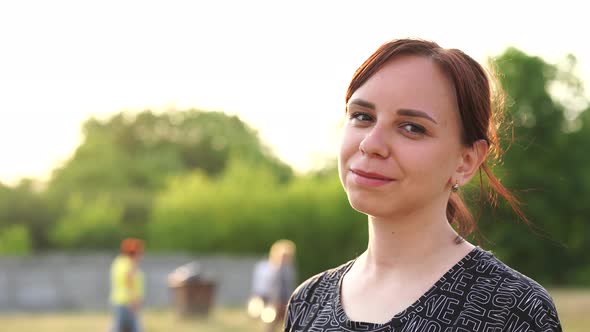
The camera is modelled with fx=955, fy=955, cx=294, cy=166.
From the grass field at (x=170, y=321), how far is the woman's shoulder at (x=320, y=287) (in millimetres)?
15926

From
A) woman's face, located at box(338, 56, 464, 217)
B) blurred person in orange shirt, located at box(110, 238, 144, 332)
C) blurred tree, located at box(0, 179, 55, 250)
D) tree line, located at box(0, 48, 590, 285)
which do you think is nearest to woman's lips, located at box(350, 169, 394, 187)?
woman's face, located at box(338, 56, 464, 217)

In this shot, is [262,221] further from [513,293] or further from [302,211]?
[513,293]

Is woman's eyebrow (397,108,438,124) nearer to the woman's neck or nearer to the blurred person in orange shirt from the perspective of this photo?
the woman's neck

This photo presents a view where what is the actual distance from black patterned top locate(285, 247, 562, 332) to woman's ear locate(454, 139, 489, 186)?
0.17 metres

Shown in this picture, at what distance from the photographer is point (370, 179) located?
85.7 inches

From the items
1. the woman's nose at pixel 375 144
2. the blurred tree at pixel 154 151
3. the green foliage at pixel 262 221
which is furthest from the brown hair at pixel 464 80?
the blurred tree at pixel 154 151

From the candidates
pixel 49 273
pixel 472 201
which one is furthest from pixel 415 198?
pixel 49 273

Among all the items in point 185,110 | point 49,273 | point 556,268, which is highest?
point 185,110

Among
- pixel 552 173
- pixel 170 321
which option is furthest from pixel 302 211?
pixel 170 321

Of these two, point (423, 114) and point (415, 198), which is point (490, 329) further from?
point (423, 114)

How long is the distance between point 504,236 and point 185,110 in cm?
4013

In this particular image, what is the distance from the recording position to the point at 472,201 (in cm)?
262

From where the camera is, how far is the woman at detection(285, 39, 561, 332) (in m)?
2.12

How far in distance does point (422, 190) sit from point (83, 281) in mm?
27117
